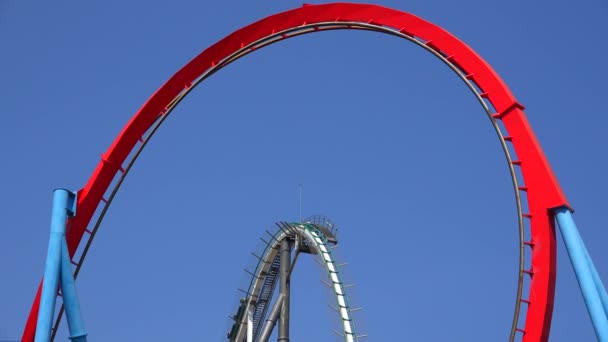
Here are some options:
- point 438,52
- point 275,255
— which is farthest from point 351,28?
point 275,255

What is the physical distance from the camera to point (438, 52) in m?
20.7

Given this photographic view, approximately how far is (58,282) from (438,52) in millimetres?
8970

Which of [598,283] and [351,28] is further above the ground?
[351,28]

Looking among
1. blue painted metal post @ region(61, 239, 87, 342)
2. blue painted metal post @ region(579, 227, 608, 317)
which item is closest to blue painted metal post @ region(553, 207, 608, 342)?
blue painted metal post @ region(579, 227, 608, 317)

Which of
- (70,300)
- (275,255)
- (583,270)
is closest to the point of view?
(583,270)

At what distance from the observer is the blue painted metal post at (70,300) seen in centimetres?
1984

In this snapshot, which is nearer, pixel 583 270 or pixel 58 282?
pixel 583 270

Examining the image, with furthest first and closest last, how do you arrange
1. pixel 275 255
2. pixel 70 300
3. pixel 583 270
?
pixel 275 255 < pixel 70 300 < pixel 583 270

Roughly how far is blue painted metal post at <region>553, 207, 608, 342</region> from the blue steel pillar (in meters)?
9.43

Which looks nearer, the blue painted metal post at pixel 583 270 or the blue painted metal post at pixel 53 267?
the blue painted metal post at pixel 583 270

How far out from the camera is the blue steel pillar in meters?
19.5

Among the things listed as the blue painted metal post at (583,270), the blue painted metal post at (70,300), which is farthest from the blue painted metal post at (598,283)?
the blue painted metal post at (70,300)

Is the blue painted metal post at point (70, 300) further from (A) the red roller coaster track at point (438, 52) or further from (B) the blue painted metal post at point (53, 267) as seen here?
(A) the red roller coaster track at point (438, 52)

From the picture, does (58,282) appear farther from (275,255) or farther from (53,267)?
(275,255)
